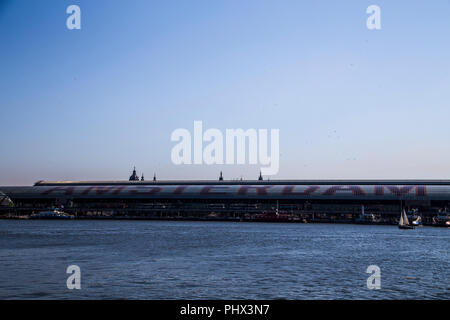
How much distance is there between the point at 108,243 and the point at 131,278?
3625 cm

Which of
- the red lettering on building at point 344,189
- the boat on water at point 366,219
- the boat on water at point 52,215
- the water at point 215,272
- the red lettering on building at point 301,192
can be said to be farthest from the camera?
the boat on water at point 52,215

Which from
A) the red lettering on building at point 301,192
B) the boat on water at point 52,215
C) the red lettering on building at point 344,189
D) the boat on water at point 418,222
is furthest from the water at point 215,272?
the boat on water at point 52,215

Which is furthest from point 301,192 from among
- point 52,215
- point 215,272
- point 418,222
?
point 215,272

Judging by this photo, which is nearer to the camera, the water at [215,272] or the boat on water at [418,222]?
the water at [215,272]

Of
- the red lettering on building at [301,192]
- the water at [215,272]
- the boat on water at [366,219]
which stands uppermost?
the red lettering on building at [301,192]

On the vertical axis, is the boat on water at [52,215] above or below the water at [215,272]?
below

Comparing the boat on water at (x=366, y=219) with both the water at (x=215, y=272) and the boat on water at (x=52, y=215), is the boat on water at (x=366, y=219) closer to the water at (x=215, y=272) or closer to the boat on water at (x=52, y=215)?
the water at (x=215, y=272)

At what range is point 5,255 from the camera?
192ft

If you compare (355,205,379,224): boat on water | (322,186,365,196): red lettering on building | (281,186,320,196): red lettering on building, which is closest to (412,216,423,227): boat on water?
(355,205,379,224): boat on water

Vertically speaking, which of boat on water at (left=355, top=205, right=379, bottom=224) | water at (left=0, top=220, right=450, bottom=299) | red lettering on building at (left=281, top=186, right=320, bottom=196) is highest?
red lettering on building at (left=281, top=186, right=320, bottom=196)

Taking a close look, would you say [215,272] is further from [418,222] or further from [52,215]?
[52,215]

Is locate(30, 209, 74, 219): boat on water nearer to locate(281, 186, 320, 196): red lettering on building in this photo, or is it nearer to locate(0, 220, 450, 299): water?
locate(281, 186, 320, 196): red lettering on building
